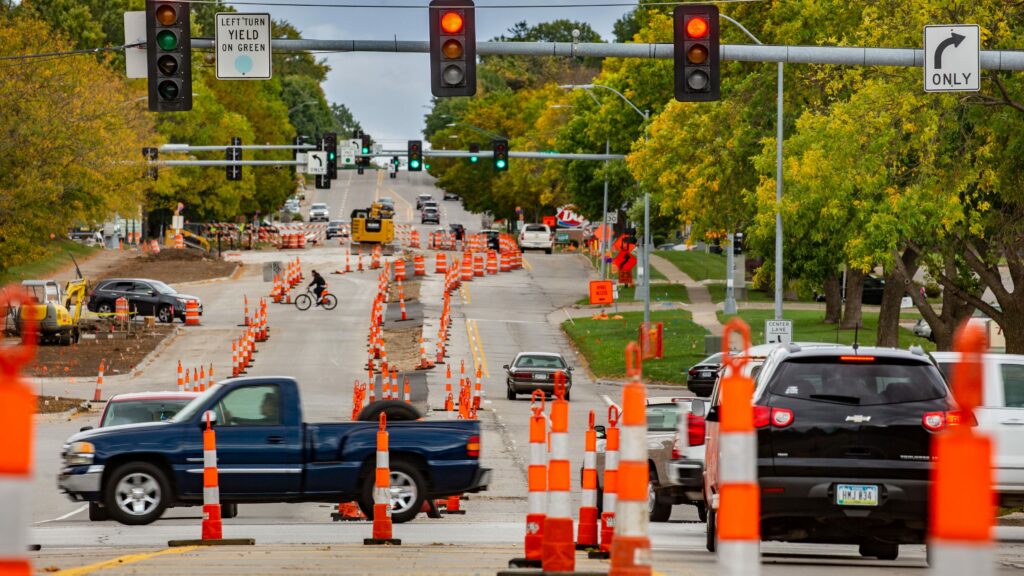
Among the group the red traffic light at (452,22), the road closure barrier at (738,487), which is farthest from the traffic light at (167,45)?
the road closure barrier at (738,487)

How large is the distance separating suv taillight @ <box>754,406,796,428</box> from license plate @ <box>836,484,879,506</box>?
629mm

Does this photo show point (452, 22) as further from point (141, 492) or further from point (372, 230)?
point (372, 230)

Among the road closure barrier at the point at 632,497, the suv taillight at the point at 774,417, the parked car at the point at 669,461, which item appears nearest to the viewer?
the road closure barrier at the point at 632,497

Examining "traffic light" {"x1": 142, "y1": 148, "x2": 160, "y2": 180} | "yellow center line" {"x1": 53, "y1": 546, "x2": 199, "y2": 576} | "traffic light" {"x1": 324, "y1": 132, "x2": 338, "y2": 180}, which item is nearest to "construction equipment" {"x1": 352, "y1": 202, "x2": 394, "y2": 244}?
"traffic light" {"x1": 142, "y1": 148, "x2": 160, "y2": 180}

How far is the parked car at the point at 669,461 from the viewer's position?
59.7 feet

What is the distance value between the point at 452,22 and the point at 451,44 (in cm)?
28

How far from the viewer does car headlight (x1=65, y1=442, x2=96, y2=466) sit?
664 inches

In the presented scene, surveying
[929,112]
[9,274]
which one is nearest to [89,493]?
[929,112]

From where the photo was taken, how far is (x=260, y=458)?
17234 millimetres

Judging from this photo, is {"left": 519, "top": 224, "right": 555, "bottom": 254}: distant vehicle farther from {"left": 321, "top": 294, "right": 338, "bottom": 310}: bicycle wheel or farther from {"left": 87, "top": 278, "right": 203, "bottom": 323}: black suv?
{"left": 87, "top": 278, "right": 203, "bottom": 323}: black suv

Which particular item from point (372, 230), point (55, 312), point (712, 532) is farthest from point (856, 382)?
point (372, 230)

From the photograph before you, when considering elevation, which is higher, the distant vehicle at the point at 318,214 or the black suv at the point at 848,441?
the distant vehicle at the point at 318,214

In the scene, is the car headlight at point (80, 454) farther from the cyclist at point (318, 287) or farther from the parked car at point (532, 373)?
the cyclist at point (318, 287)

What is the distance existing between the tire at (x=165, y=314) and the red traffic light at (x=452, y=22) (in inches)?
1566
